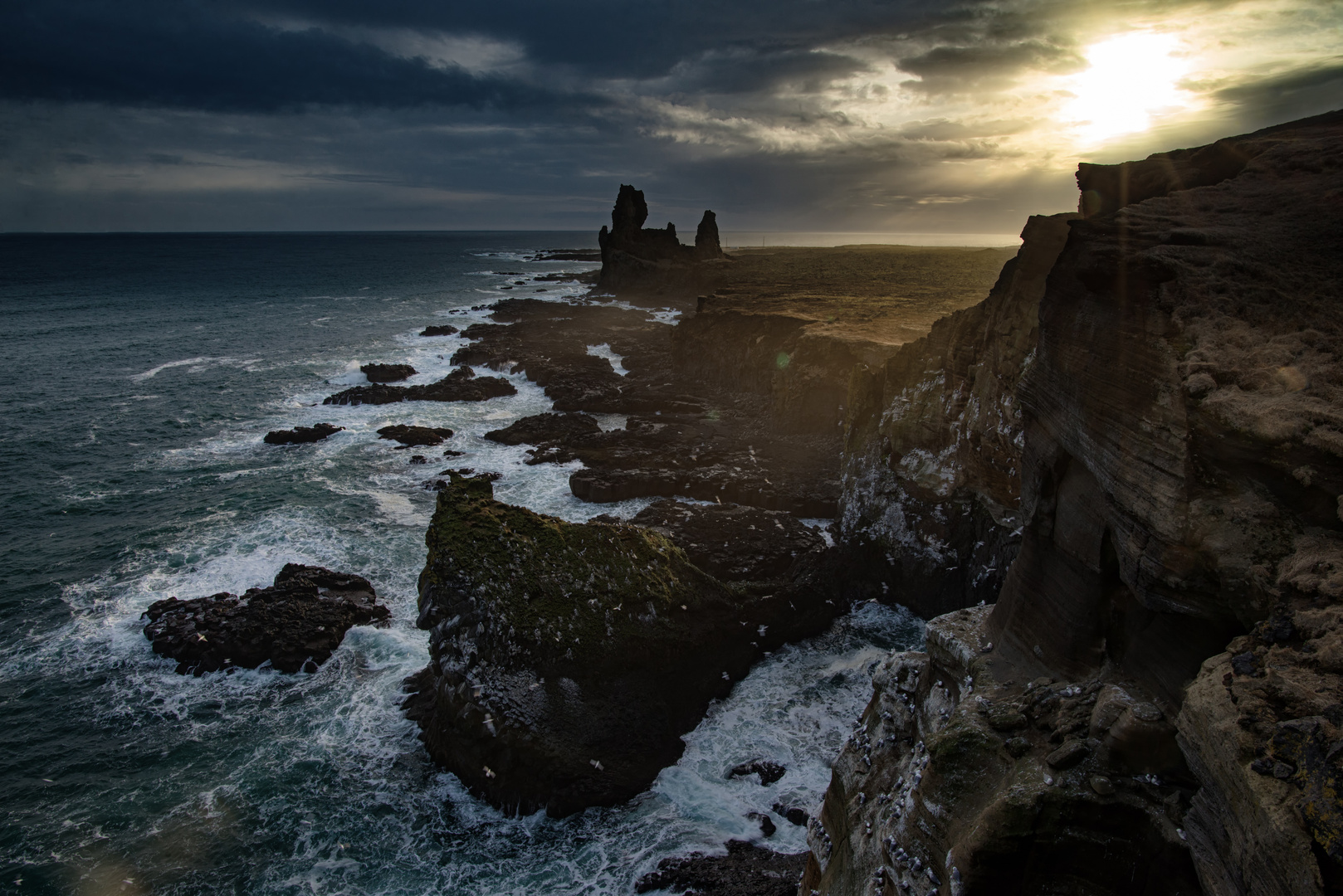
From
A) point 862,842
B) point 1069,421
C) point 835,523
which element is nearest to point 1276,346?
point 1069,421

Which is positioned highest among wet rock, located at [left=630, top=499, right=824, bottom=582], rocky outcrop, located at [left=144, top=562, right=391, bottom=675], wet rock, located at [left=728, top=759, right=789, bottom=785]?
wet rock, located at [left=630, top=499, right=824, bottom=582]

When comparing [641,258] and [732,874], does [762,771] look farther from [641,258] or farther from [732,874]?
[641,258]

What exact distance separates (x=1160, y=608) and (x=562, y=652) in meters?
14.7

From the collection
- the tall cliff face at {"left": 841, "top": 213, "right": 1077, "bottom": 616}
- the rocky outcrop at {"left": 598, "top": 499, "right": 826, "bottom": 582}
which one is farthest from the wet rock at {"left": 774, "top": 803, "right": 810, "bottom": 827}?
the tall cliff face at {"left": 841, "top": 213, "right": 1077, "bottom": 616}

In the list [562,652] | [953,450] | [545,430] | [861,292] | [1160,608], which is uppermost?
[861,292]

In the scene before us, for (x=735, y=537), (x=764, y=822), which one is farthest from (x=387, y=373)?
(x=764, y=822)

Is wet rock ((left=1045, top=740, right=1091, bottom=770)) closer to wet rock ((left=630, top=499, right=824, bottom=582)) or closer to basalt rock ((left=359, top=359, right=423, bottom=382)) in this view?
wet rock ((left=630, top=499, right=824, bottom=582))

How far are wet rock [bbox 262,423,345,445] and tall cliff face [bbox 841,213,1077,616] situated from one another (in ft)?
116

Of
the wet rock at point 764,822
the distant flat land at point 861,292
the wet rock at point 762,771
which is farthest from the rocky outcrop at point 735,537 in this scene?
the distant flat land at point 861,292

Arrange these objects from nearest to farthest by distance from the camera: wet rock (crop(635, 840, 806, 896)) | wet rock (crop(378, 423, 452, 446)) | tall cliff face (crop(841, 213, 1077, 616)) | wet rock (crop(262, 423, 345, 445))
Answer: wet rock (crop(635, 840, 806, 896)), tall cliff face (crop(841, 213, 1077, 616)), wet rock (crop(378, 423, 452, 446)), wet rock (crop(262, 423, 345, 445))

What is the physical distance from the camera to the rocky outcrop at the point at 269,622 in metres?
23.4

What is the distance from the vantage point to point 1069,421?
40.2 ft

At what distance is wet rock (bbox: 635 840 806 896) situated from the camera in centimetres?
1528

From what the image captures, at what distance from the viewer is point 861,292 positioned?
74812 mm
